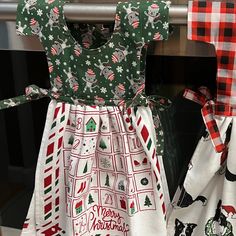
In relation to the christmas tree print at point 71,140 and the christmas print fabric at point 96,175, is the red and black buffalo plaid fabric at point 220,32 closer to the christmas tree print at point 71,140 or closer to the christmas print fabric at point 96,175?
the christmas print fabric at point 96,175

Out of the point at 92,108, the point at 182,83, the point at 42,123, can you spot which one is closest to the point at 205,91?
the point at 182,83

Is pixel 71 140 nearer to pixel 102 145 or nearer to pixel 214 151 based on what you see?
pixel 102 145

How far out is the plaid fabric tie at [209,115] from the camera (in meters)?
0.60

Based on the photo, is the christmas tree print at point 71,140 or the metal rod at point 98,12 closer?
the metal rod at point 98,12

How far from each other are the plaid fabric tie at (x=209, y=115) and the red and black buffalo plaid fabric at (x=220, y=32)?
0.12ft

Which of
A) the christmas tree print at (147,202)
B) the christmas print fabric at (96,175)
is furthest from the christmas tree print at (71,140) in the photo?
the christmas tree print at (147,202)

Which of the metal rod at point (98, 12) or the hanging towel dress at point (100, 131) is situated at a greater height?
the metal rod at point (98, 12)

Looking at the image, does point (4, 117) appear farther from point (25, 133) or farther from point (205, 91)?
point (205, 91)

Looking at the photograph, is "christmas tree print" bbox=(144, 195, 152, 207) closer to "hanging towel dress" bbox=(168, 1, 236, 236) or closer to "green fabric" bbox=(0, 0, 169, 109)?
"hanging towel dress" bbox=(168, 1, 236, 236)

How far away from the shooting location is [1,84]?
2.60 ft

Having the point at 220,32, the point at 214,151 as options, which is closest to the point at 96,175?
the point at 214,151

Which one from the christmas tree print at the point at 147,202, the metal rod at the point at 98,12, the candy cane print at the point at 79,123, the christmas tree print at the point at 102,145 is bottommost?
the christmas tree print at the point at 147,202

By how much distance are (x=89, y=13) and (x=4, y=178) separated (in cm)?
44

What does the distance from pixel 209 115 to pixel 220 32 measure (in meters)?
0.13
